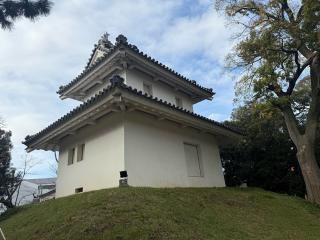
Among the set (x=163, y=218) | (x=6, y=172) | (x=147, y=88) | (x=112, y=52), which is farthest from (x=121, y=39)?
(x=6, y=172)

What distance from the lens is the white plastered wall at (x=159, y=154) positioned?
35.4ft

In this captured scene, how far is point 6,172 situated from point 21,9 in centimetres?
1521

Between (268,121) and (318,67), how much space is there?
328 inches

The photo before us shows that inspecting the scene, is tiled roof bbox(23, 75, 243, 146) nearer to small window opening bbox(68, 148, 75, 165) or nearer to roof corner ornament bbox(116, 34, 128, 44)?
small window opening bbox(68, 148, 75, 165)

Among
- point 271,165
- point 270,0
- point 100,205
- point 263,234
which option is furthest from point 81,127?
point 271,165

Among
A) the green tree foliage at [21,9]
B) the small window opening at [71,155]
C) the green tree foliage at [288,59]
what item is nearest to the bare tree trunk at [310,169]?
the green tree foliage at [288,59]

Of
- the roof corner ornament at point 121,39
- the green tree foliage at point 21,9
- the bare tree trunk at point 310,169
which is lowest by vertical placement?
the bare tree trunk at point 310,169

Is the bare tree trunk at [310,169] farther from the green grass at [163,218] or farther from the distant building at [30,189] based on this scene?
the distant building at [30,189]

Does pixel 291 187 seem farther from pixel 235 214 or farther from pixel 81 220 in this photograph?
pixel 81 220

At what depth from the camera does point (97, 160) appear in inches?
455

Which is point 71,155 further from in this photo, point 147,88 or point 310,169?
point 310,169

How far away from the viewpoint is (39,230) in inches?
305

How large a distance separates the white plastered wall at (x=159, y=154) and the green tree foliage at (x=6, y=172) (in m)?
12.6

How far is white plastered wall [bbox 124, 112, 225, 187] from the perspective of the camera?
424 inches
